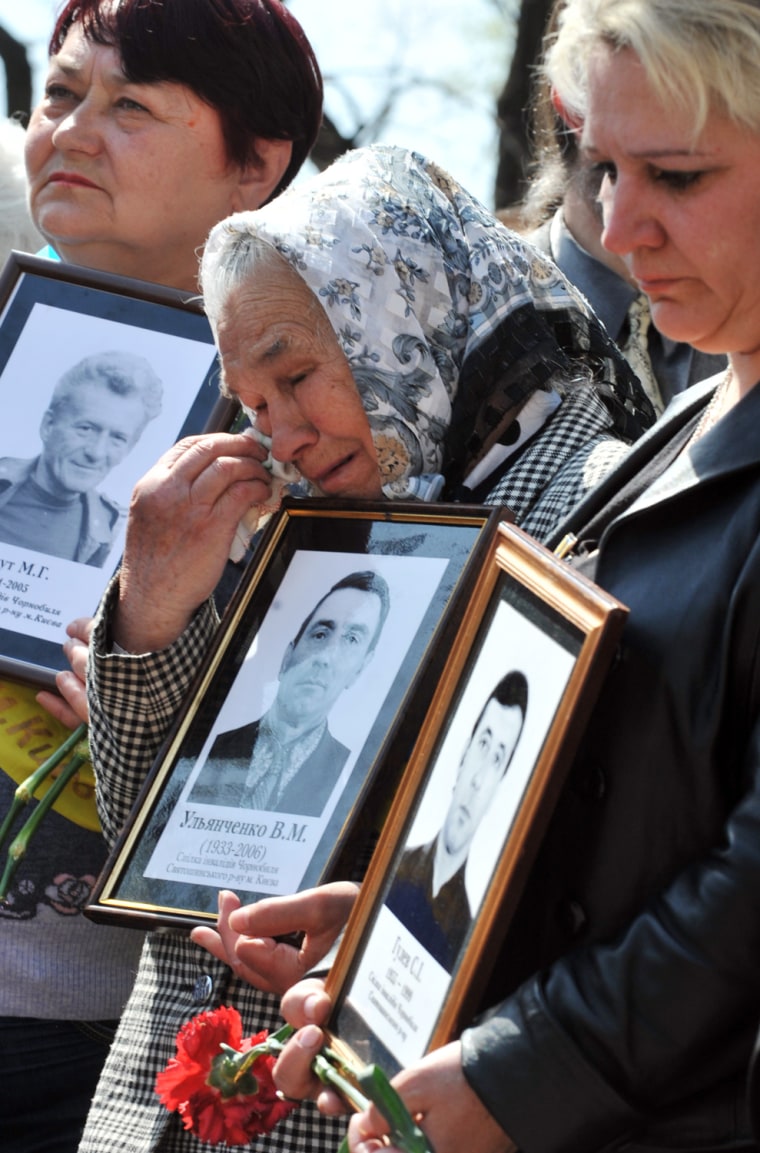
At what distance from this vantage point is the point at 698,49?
4.82ft

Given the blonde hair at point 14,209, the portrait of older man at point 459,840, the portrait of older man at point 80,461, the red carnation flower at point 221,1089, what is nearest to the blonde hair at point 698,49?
the portrait of older man at point 459,840

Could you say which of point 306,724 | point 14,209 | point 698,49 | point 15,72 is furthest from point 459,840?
point 15,72

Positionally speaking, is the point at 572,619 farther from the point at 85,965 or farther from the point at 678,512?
the point at 85,965

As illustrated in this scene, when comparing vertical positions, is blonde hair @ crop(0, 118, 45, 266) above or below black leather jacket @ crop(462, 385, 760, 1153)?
above

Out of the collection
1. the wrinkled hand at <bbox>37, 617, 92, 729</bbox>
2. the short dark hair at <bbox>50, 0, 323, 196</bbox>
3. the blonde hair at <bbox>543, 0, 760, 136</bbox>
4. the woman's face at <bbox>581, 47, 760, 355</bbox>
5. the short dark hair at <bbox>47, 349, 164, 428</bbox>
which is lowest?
the wrinkled hand at <bbox>37, 617, 92, 729</bbox>

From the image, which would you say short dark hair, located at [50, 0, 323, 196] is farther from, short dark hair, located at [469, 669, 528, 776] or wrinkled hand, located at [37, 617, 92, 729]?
short dark hair, located at [469, 669, 528, 776]

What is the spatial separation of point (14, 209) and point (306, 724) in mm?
1890

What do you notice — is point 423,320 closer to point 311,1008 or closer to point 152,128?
point 152,128

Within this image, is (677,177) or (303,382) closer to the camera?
(677,177)

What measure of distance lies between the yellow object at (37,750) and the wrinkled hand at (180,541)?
30cm

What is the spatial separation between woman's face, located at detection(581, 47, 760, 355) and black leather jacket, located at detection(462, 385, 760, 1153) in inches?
4.1

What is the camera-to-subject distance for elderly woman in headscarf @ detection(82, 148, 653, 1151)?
222 cm

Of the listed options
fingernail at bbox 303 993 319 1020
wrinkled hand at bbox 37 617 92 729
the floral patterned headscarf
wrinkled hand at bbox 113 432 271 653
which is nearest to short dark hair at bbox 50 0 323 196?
the floral patterned headscarf

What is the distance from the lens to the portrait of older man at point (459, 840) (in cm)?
152
